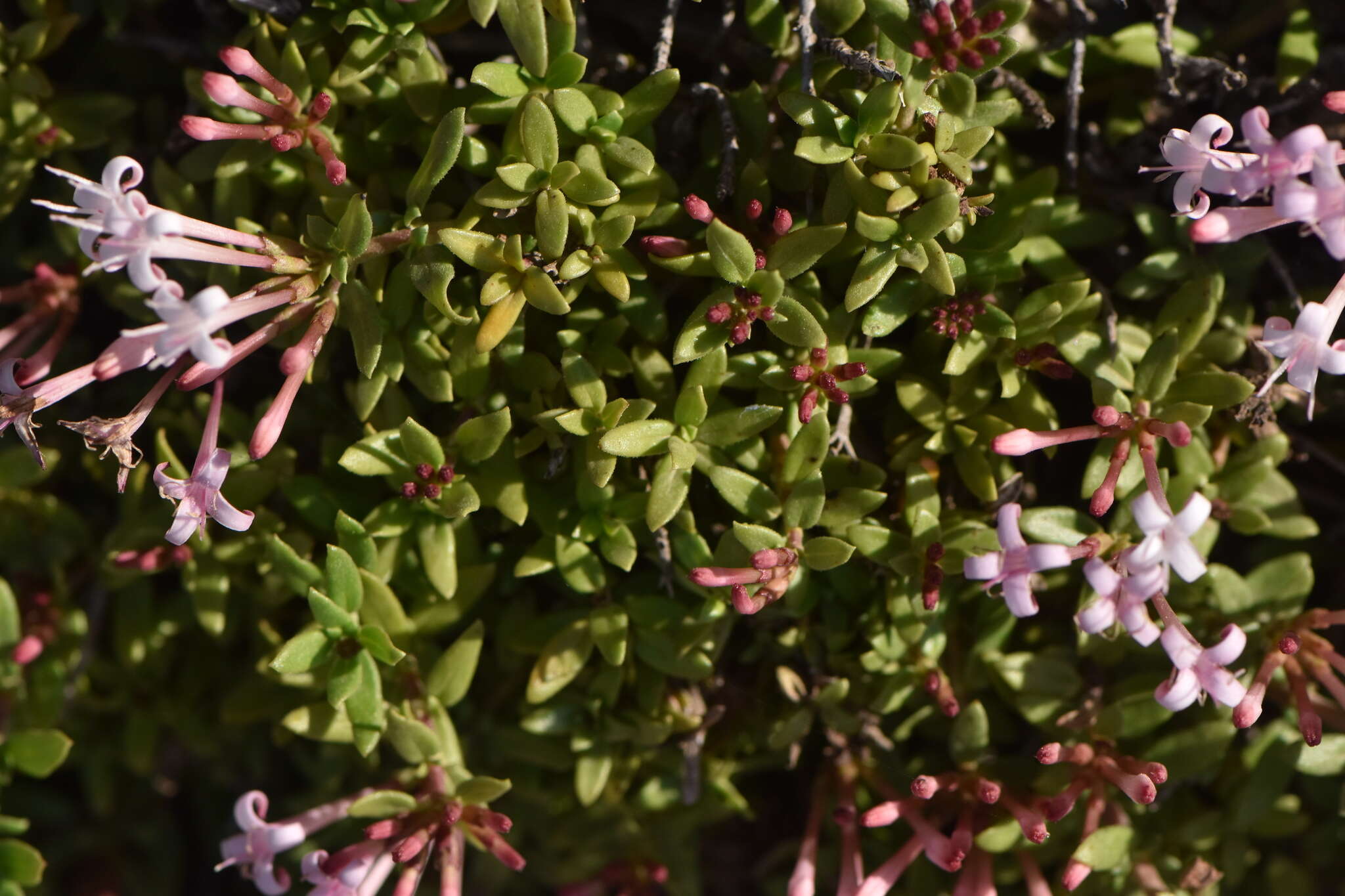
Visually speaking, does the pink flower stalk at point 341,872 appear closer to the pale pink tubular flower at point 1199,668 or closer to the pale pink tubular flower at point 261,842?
the pale pink tubular flower at point 261,842

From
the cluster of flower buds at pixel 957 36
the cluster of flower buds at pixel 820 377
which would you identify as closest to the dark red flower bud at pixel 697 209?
the cluster of flower buds at pixel 820 377

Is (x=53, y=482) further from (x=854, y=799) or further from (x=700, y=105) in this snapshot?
(x=854, y=799)

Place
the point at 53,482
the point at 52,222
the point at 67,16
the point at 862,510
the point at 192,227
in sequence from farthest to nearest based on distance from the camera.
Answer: the point at 53,482 → the point at 52,222 → the point at 67,16 → the point at 862,510 → the point at 192,227

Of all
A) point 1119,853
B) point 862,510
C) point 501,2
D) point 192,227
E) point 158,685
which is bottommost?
point 158,685

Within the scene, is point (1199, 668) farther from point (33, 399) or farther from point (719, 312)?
point (33, 399)

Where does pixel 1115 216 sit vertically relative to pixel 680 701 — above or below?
above

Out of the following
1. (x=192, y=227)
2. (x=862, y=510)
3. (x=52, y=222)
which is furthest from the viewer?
(x=52, y=222)

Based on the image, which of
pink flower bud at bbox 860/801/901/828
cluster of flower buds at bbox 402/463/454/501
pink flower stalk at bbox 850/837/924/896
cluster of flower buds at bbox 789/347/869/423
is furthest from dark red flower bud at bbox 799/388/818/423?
pink flower stalk at bbox 850/837/924/896

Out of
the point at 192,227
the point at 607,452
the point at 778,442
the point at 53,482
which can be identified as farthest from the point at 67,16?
the point at 778,442

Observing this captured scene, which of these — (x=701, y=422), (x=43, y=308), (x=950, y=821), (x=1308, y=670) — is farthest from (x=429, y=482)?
(x=1308, y=670)
